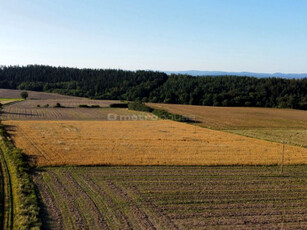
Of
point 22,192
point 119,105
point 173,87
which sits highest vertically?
point 173,87

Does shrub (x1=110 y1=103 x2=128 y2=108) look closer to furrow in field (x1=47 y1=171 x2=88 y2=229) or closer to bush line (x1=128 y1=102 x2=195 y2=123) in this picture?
bush line (x1=128 y1=102 x2=195 y2=123)

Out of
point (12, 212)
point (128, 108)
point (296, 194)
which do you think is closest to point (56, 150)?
point (12, 212)

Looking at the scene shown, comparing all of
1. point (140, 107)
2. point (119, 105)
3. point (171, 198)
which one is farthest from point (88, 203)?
point (119, 105)

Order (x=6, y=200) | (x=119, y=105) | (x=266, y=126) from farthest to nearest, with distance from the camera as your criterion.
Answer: (x=119, y=105)
(x=266, y=126)
(x=6, y=200)

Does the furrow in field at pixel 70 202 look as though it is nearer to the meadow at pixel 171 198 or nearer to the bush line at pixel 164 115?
the meadow at pixel 171 198

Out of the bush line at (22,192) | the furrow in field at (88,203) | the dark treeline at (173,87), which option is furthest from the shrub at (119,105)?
the furrow in field at (88,203)

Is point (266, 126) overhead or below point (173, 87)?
below

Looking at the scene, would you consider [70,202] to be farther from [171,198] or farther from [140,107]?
[140,107]
